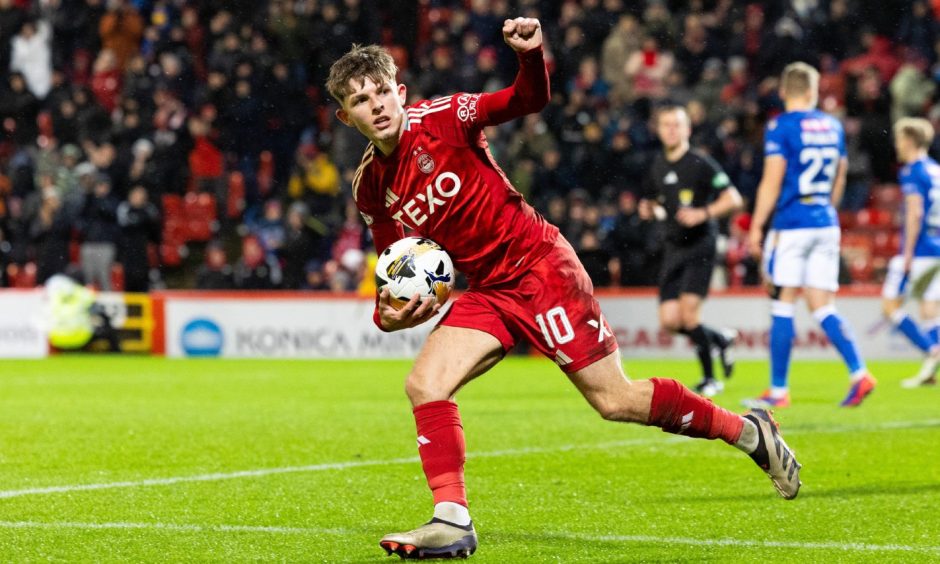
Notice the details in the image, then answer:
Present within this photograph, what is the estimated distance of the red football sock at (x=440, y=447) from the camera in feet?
16.0

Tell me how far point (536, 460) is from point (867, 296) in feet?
34.5

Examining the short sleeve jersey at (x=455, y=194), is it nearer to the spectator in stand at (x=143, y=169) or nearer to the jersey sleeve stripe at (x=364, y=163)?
the jersey sleeve stripe at (x=364, y=163)

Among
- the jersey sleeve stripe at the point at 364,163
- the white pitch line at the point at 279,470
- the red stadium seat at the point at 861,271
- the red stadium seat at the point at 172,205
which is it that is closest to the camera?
the jersey sleeve stripe at the point at 364,163

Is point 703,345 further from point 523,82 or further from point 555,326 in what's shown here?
point 523,82

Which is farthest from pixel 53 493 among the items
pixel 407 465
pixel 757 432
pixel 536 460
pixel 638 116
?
pixel 638 116

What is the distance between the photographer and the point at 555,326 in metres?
5.16

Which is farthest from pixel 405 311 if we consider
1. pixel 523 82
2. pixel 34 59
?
pixel 34 59

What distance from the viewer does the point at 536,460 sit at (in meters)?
7.54

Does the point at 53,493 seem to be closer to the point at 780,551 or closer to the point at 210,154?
the point at 780,551

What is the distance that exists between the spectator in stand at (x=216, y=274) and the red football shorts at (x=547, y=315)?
49.3 ft

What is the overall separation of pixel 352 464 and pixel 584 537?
95.7 inches

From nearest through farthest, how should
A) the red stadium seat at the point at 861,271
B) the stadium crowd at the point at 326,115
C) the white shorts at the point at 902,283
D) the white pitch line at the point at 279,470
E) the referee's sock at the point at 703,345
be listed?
the white pitch line at the point at 279,470, the referee's sock at the point at 703,345, the white shorts at the point at 902,283, the red stadium seat at the point at 861,271, the stadium crowd at the point at 326,115

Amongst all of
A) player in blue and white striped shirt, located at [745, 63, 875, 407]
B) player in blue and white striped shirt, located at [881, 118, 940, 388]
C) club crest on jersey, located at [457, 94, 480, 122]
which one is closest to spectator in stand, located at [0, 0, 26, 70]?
player in blue and white striped shirt, located at [881, 118, 940, 388]

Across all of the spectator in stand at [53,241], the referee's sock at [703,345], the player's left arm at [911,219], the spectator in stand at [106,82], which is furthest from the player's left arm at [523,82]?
the spectator in stand at [106,82]
